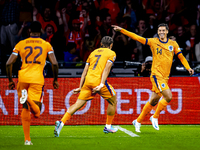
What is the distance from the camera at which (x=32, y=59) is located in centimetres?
672

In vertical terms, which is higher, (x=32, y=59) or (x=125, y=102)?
(x=32, y=59)

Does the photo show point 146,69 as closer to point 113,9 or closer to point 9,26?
point 113,9

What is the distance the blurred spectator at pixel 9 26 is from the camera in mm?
A: 13945

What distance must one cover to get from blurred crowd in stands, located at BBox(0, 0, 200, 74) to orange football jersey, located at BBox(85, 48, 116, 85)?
17.4 ft

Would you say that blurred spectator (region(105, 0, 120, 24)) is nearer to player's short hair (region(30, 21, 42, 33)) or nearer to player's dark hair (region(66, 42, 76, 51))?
player's dark hair (region(66, 42, 76, 51))

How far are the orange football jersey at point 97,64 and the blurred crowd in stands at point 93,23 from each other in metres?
5.29

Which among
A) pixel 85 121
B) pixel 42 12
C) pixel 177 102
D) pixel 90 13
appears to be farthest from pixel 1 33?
pixel 177 102

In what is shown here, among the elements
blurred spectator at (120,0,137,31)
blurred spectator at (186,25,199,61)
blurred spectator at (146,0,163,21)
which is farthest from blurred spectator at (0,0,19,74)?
blurred spectator at (186,25,199,61)

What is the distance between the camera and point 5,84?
1105cm

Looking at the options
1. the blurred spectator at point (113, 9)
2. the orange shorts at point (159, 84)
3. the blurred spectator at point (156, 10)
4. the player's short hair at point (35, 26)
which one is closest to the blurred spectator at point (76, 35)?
the blurred spectator at point (113, 9)

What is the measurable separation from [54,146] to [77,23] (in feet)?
28.5

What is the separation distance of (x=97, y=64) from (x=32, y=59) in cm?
176

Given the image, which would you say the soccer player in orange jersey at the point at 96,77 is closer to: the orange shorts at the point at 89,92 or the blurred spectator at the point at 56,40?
the orange shorts at the point at 89,92

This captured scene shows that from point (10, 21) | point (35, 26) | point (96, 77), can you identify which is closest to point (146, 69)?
point (96, 77)
